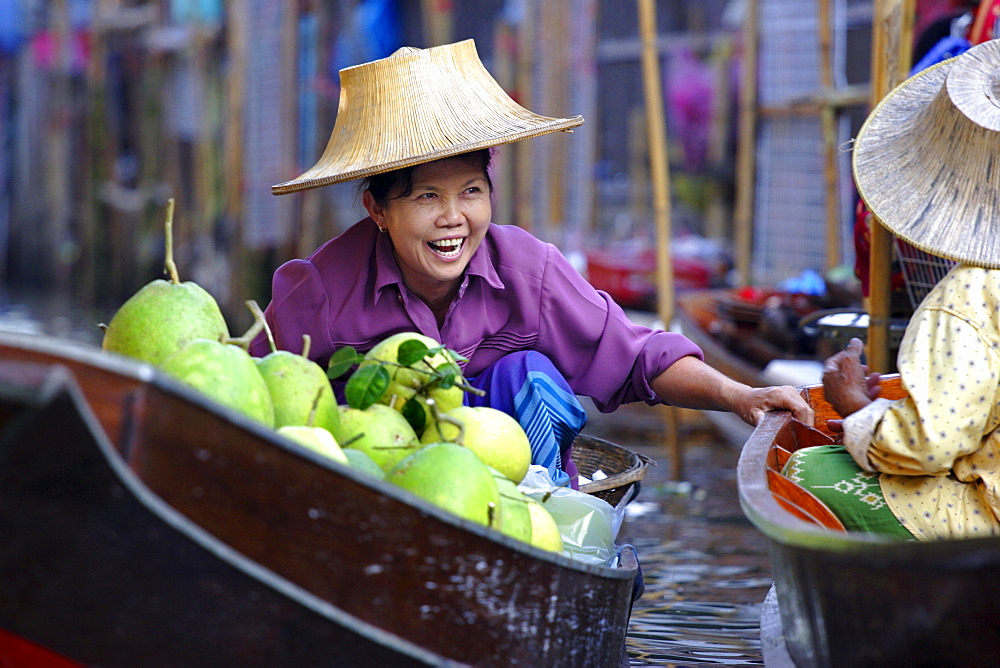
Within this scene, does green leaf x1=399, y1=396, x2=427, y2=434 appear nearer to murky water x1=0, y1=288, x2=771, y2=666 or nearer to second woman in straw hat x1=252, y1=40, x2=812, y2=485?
second woman in straw hat x1=252, y1=40, x2=812, y2=485

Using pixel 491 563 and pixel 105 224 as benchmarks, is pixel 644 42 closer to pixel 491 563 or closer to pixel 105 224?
pixel 491 563

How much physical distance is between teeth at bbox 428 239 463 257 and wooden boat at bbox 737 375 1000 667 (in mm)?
1035

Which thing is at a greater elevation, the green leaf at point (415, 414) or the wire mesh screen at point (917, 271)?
the wire mesh screen at point (917, 271)

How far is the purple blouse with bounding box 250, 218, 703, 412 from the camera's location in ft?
8.21

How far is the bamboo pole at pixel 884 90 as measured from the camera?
298cm

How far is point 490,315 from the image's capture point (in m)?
2.56

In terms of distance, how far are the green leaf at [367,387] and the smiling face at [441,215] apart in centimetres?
58

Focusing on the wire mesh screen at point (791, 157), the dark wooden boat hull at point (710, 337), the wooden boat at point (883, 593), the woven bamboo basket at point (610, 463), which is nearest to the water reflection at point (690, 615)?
the woven bamboo basket at point (610, 463)

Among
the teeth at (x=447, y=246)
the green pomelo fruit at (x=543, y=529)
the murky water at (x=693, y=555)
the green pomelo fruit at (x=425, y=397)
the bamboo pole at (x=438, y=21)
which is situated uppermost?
the bamboo pole at (x=438, y=21)

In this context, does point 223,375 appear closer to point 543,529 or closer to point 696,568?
point 543,529

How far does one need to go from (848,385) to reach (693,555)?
1.75 metres

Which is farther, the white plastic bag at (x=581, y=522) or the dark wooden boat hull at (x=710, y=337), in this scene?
the dark wooden boat hull at (x=710, y=337)

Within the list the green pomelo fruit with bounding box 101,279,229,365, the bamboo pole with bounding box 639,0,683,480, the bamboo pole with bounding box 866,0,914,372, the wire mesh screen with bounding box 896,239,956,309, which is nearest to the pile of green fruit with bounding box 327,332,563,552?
the green pomelo fruit with bounding box 101,279,229,365

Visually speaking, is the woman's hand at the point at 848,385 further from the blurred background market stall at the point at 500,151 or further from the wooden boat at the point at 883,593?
the blurred background market stall at the point at 500,151
